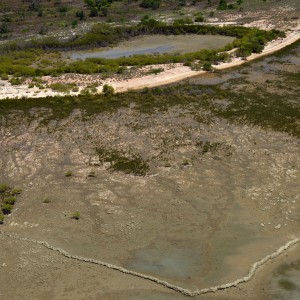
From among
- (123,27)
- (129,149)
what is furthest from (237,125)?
(123,27)

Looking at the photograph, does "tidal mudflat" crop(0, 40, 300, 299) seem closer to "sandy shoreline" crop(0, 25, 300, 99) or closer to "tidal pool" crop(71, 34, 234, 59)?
"sandy shoreline" crop(0, 25, 300, 99)

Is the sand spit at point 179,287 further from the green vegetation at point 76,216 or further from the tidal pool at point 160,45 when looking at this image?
the tidal pool at point 160,45

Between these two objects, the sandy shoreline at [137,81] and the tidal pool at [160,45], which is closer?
the sandy shoreline at [137,81]

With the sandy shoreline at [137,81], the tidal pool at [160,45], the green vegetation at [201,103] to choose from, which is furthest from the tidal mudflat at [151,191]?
the tidal pool at [160,45]

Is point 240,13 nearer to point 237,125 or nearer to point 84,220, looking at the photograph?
point 237,125

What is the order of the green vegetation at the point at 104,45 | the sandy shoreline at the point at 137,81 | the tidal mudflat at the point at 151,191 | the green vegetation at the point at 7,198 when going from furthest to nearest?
the green vegetation at the point at 104,45, the sandy shoreline at the point at 137,81, the green vegetation at the point at 7,198, the tidal mudflat at the point at 151,191

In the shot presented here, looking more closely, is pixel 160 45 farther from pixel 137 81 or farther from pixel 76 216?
pixel 76 216

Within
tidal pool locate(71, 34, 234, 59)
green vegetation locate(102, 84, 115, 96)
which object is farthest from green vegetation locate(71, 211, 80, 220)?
tidal pool locate(71, 34, 234, 59)
